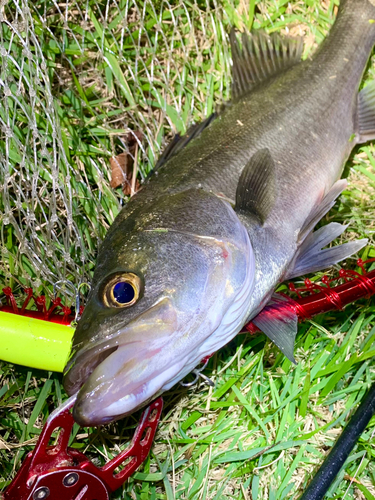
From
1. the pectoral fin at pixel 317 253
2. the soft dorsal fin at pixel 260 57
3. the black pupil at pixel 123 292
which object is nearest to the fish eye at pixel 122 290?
the black pupil at pixel 123 292

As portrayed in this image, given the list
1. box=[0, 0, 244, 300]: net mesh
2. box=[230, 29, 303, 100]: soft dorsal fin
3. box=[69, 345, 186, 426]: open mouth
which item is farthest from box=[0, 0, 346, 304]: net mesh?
box=[69, 345, 186, 426]: open mouth

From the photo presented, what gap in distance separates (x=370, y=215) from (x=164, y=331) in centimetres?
191

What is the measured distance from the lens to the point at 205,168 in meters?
2.36

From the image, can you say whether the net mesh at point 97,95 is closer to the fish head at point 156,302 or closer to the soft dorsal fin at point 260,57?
the soft dorsal fin at point 260,57

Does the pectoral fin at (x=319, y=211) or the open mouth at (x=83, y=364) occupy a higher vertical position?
the pectoral fin at (x=319, y=211)

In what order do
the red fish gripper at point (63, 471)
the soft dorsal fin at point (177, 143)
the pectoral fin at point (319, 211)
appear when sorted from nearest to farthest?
the red fish gripper at point (63, 471)
the pectoral fin at point (319, 211)
the soft dorsal fin at point (177, 143)

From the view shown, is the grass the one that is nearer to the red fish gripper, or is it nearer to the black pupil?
the red fish gripper

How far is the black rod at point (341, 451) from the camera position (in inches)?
88.9

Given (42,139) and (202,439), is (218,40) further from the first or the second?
(202,439)

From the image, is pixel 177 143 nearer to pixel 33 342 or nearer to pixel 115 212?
pixel 115 212

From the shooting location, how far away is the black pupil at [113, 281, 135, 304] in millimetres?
1819

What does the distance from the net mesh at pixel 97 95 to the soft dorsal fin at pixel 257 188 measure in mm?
930

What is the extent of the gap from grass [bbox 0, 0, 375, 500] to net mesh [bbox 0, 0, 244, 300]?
1 cm

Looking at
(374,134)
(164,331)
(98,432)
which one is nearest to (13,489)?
(98,432)
